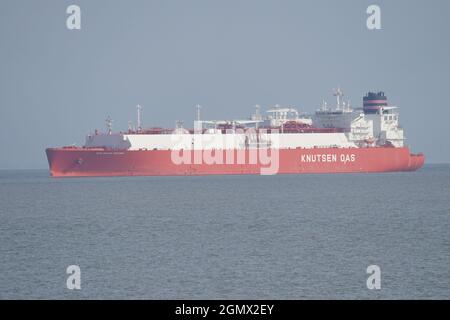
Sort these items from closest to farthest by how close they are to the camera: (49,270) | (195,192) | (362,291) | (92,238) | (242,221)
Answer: (362,291), (49,270), (92,238), (242,221), (195,192)

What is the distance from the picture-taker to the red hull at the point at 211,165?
207ft

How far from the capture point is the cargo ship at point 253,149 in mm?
63812

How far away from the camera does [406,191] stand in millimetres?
52312

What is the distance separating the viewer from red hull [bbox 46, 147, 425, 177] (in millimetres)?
63125

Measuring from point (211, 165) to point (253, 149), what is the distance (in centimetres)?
325

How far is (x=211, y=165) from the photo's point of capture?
221 ft

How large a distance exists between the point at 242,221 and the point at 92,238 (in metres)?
6.82

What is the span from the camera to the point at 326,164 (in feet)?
226

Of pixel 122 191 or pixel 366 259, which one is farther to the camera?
pixel 122 191

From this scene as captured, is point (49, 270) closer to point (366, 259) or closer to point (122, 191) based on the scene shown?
point (366, 259)

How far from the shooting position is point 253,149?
6788 cm
